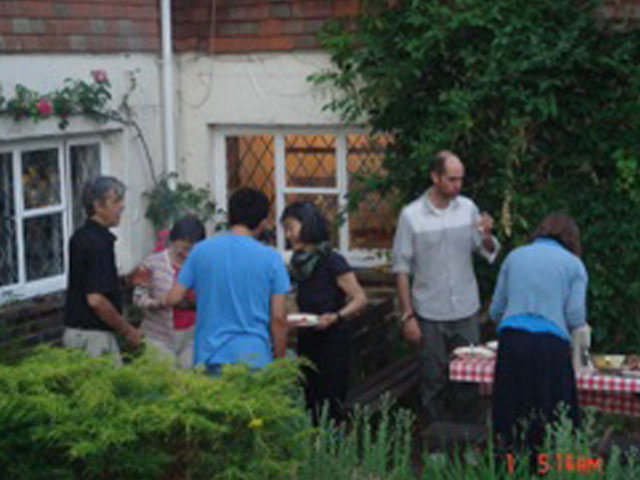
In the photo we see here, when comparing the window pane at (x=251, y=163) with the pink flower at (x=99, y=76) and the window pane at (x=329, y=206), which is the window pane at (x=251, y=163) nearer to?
the window pane at (x=329, y=206)

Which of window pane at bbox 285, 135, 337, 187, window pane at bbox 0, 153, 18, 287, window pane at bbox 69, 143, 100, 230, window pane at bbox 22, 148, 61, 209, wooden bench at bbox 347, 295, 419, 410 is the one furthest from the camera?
window pane at bbox 285, 135, 337, 187

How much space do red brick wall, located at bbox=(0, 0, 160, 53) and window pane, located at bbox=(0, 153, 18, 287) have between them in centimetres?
85

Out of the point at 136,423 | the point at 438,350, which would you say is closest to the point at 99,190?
the point at 438,350

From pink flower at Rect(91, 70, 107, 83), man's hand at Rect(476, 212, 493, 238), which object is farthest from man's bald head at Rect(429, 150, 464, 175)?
pink flower at Rect(91, 70, 107, 83)

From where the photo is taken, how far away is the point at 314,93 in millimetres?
9719

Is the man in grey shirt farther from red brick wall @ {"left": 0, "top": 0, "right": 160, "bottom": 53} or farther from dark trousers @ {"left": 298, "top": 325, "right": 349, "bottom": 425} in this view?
red brick wall @ {"left": 0, "top": 0, "right": 160, "bottom": 53}

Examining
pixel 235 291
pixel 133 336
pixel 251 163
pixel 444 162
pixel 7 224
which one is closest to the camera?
pixel 235 291

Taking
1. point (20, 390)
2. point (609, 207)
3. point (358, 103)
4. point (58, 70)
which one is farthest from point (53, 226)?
point (20, 390)

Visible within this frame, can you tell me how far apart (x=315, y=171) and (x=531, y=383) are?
4213 millimetres

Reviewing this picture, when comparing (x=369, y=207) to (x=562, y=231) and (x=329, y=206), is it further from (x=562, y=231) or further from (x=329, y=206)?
(x=562, y=231)

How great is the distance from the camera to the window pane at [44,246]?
9.00 m

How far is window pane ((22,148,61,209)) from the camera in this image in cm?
893

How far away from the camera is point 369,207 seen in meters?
9.78
